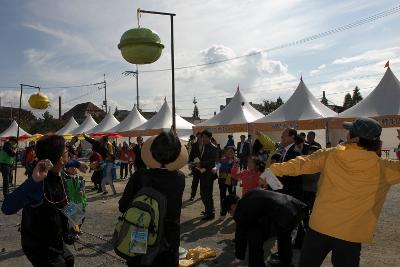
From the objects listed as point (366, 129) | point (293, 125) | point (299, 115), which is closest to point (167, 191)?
point (366, 129)

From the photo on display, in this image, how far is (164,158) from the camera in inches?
118

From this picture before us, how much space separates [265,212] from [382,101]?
15438 millimetres

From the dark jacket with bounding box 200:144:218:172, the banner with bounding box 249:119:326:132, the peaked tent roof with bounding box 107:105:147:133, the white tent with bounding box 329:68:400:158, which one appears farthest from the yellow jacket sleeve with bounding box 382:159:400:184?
the peaked tent roof with bounding box 107:105:147:133

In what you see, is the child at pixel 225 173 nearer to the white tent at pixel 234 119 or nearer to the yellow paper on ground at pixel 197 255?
the yellow paper on ground at pixel 197 255

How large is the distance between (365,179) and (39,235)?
255 centimetres

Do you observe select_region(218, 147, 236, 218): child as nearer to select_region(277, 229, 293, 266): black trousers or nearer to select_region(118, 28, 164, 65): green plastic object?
select_region(277, 229, 293, 266): black trousers

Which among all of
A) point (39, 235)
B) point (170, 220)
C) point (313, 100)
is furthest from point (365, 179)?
point (313, 100)

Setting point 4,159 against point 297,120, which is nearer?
point 4,159

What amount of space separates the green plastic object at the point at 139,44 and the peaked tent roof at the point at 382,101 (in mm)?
14466

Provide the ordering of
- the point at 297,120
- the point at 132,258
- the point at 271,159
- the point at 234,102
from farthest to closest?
the point at 234,102, the point at 297,120, the point at 271,159, the point at 132,258

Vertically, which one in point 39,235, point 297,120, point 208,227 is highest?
point 297,120

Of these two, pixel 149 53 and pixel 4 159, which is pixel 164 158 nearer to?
pixel 149 53

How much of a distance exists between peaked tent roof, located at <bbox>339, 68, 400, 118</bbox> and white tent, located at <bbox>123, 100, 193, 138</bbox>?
11506mm

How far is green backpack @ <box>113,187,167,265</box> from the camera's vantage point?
2.79 metres
